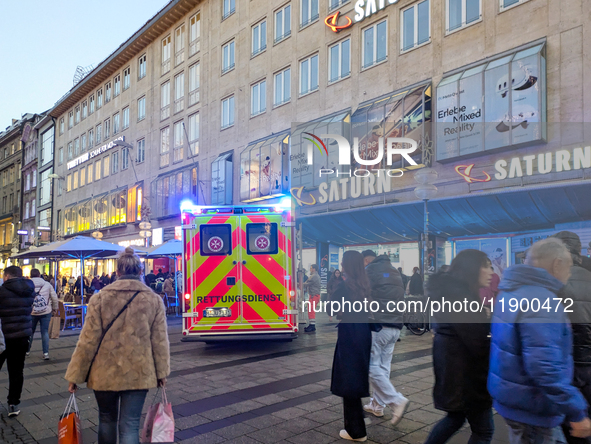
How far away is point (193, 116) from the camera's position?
30031 mm

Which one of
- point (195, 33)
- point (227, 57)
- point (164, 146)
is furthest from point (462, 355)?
point (164, 146)

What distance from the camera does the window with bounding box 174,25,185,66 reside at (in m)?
31.4

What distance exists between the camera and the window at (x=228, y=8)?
27.3 m

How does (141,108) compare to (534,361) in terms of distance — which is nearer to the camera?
(534,361)

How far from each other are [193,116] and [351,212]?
1492 cm

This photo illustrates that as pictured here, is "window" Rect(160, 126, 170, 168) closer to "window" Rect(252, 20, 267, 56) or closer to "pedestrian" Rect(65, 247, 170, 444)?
"window" Rect(252, 20, 267, 56)

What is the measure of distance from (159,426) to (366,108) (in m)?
16.9

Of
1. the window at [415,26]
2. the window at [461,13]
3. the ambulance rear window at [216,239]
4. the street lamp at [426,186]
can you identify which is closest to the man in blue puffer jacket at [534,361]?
the ambulance rear window at [216,239]

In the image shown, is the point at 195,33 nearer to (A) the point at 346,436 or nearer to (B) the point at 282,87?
(B) the point at 282,87

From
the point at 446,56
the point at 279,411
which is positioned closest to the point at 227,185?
the point at 446,56

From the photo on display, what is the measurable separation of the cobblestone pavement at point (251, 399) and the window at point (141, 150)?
26510 mm

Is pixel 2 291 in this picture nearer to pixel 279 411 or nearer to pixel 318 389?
pixel 279 411

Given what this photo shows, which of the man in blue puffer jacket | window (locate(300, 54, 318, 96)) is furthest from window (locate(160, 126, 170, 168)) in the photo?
the man in blue puffer jacket

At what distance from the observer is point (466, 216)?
15906 mm
